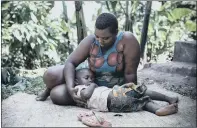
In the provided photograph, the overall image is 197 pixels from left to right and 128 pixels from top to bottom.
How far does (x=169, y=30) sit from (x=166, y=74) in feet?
1.69

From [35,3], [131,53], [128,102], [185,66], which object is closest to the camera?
[128,102]

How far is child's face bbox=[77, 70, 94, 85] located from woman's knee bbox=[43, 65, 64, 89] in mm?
103

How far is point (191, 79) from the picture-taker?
221 centimetres

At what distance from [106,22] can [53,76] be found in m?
0.41

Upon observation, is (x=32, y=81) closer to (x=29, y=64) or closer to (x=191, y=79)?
(x=29, y=64)

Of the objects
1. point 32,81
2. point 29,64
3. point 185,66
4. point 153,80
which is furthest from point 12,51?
point 185,66

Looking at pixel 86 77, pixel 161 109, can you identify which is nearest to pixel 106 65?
pixel 86 77

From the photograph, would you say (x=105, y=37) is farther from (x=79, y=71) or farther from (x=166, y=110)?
(x=166, y=110)

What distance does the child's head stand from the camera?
146cm

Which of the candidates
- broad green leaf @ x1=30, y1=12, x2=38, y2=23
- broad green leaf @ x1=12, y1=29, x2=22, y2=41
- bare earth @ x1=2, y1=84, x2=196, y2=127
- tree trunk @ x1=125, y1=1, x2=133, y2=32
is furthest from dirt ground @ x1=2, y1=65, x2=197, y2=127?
tree trunk @ x1=125, y1=1, x2=133, y2=32

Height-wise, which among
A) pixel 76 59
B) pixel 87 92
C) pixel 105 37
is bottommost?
pixel 87 92

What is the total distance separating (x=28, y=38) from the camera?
83.8 inches

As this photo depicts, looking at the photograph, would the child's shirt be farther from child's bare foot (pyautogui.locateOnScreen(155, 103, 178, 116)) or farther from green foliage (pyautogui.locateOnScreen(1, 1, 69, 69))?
green foliage (pyautogui.locateOnScreen(1, 1, 69, 69))

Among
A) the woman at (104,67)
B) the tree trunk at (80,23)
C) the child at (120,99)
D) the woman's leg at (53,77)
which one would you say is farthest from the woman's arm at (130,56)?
the tree trunk at (80,23)
